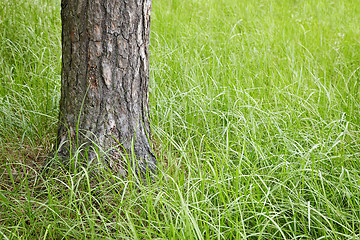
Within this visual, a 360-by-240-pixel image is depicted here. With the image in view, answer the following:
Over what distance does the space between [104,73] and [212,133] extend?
0.73 metres

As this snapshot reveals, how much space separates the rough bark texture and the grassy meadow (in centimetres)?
21

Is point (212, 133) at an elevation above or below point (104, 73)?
below

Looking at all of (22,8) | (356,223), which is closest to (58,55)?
(22,8)

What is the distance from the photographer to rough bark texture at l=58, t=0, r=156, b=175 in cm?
168

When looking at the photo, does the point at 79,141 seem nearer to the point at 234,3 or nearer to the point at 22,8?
the point at 22,8

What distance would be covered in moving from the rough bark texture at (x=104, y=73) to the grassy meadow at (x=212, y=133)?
0.21 m

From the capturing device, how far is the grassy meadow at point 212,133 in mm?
1524

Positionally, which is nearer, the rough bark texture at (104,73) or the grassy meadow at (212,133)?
the grassy meadow at (212,133)

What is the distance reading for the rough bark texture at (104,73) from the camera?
168 cm

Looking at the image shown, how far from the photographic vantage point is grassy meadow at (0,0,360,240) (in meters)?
1.52

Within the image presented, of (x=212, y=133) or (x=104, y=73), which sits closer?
(x=104, y=73)

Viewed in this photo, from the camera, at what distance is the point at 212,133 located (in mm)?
2068

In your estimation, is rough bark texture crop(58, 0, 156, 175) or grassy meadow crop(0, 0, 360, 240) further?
rough bark texture crop(58, 0, 156, 175)

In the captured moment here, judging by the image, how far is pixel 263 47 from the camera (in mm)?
3031
